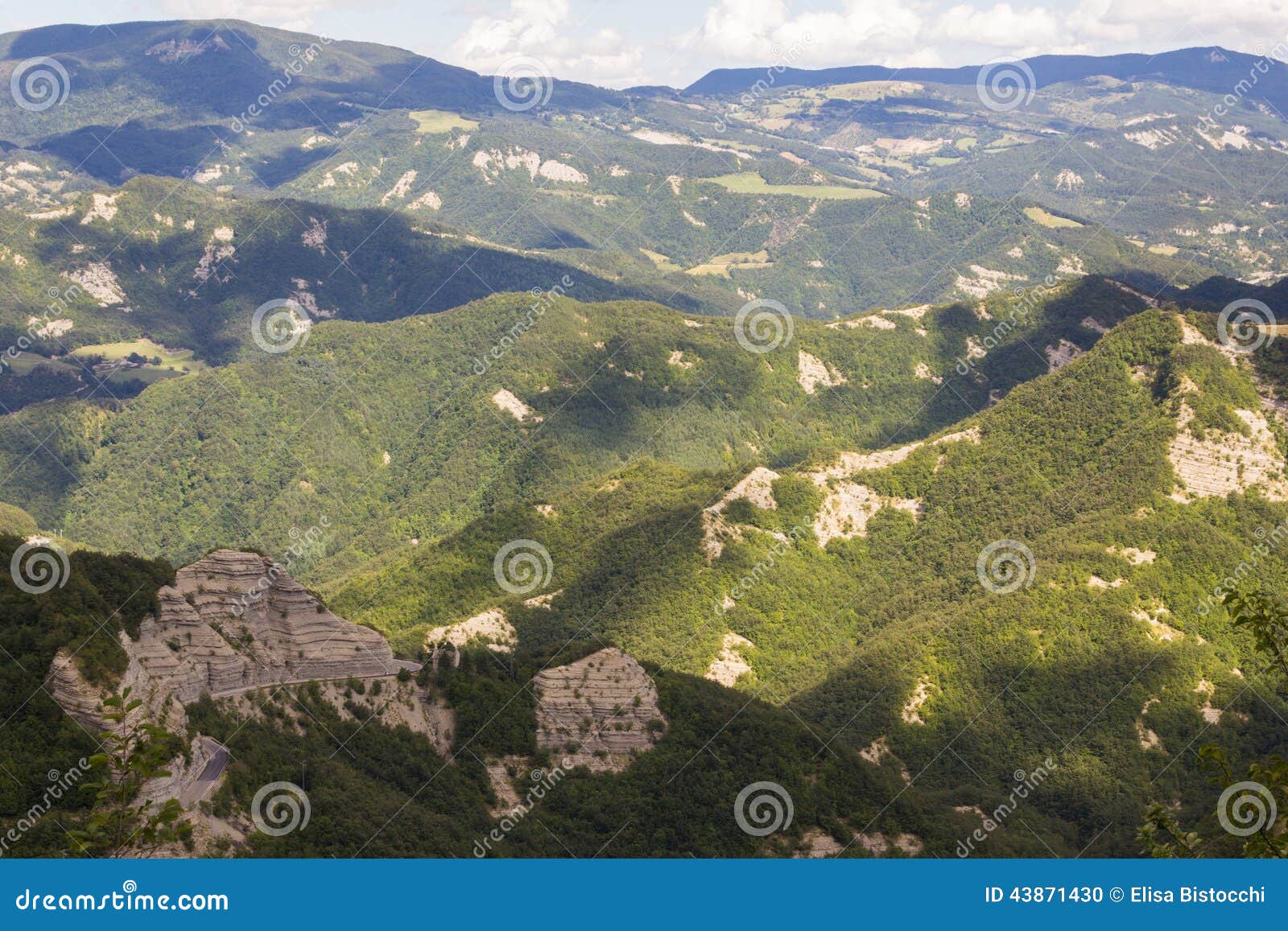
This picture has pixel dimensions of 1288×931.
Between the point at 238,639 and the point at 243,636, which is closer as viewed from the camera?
the point at 238,639

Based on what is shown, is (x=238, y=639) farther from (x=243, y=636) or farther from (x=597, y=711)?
(x=597, y=711)

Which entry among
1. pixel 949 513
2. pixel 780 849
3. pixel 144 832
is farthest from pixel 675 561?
pixel 144 832

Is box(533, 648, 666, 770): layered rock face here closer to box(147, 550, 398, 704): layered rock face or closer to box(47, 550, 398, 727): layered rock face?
box(47, 550, 398, 727): layered rock face

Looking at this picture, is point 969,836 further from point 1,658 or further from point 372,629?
point 1,658

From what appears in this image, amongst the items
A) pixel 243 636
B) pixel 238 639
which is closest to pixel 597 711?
pixel 243 636

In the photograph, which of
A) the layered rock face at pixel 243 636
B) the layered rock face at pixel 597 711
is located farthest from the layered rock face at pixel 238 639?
the layered rock face at pixel 597 711

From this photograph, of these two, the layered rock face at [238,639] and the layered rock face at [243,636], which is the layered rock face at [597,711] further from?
the layered rock face at [243,636]

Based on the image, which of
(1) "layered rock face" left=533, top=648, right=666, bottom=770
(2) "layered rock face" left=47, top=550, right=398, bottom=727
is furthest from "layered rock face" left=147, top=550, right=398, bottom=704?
(1) "layered rock face" left=533, top=648, right=666, bottom=770
